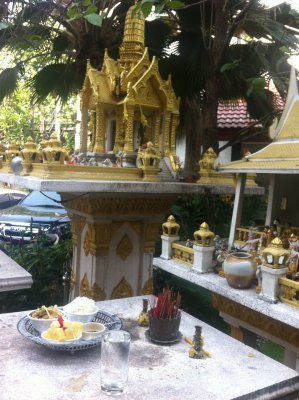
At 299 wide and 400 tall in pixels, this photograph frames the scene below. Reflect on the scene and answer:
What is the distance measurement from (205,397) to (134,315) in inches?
52.5

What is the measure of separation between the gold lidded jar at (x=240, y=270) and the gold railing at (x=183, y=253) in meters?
0.70

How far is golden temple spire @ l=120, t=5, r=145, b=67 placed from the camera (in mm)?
5902

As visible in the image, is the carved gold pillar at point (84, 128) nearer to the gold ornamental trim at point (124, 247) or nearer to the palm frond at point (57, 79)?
the gold ornamental trim at point (124, 247)

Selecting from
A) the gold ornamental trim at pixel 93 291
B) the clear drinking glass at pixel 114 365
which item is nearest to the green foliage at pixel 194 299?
the gold ornamental trim at pixel 93 291

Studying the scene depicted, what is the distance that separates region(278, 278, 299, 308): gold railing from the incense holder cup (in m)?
0.93

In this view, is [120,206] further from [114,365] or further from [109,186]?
[114,365]

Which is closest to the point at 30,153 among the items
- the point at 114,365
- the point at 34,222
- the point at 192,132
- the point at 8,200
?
the point at 114,365

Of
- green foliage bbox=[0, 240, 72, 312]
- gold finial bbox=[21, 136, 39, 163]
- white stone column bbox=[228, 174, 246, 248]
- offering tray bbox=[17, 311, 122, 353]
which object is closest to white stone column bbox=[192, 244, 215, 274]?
white stone column bbox=[228, 174, 246, 248]

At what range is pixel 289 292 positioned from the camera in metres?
3.49

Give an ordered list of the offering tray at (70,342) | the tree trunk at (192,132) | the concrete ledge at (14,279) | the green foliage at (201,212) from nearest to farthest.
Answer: the offering tray at (70,342) < the concrete ledge at (14,279) < the tree trunk at (192,132) < the green foliage at (201,212)

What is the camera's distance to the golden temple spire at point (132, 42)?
590 centimetres

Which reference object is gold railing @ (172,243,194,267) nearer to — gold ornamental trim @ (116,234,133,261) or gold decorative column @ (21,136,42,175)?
gold ornamental trim @ (116,234,133,261)

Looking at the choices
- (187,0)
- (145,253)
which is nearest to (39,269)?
(145,253)

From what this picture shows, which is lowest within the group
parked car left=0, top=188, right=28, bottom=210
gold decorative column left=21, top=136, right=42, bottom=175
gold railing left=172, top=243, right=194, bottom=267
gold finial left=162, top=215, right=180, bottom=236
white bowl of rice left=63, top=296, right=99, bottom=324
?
parked car left=0, top=188, right=28, bottom=210
